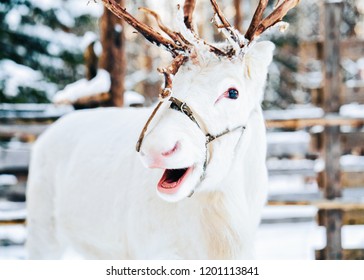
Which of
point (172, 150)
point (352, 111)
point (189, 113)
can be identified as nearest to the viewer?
point (172, 150)

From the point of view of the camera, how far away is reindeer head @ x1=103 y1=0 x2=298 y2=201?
199 cm

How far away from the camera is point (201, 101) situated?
6.93 ft

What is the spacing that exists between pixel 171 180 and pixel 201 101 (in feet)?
1.07

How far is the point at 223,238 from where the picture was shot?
2391 millimetres

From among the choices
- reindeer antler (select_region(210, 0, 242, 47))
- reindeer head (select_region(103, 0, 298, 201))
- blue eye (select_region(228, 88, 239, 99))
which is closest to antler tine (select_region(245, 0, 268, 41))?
reindeer head (select_region(103, 0, 298, 201))

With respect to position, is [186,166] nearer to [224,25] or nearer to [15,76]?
[224,25]

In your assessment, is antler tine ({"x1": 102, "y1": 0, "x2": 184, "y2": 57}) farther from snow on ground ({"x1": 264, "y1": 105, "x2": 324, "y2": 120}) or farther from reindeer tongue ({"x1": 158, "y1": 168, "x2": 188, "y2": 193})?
snow on ground ({"x1": 264, "y1": 105, "x2": 324, "y2": 120})

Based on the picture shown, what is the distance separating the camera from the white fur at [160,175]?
2104 mm

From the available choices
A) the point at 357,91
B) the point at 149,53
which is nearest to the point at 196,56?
the point at 357,91

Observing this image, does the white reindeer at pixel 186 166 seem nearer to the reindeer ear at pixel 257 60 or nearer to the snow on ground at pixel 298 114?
the reindeer ear at pixel 257 60

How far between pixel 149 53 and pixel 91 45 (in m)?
14.2

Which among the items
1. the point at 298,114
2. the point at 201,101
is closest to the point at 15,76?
the point at 298,114

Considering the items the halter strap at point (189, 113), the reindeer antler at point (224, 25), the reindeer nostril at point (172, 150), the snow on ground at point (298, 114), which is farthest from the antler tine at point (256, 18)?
the snow on ground at point (298, 114)

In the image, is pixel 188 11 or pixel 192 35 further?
pixel 188 11
